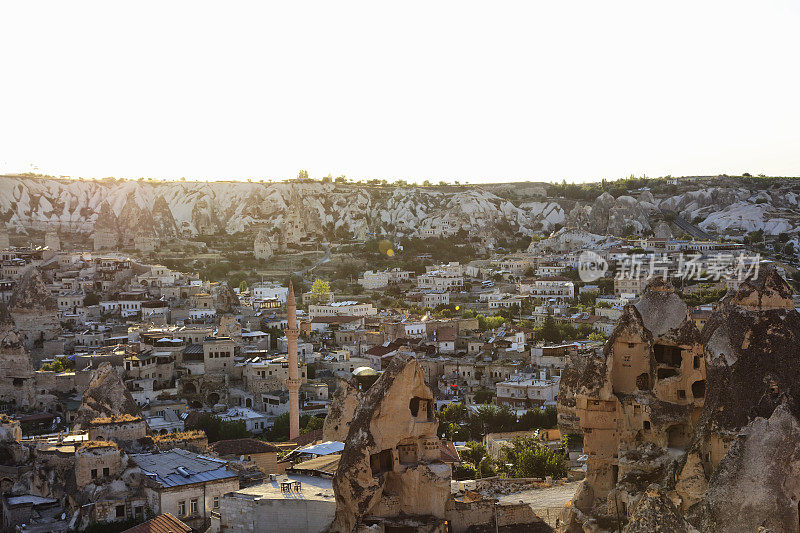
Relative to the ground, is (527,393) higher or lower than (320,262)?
lower

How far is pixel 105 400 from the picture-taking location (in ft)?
83.0

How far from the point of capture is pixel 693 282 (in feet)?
203

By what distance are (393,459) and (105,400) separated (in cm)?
1597

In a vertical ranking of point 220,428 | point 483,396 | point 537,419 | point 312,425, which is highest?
point 312,425

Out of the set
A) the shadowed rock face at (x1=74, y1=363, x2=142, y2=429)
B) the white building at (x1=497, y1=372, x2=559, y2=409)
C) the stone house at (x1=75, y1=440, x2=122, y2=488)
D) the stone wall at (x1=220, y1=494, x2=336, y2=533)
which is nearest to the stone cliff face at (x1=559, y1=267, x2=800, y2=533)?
the stone wall at (x1=220, y1=494, x2=336, y2=533)

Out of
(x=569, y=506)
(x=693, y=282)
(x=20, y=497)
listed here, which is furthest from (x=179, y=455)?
(x=693, y=282)

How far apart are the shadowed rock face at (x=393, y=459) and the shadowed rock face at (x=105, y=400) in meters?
14.5

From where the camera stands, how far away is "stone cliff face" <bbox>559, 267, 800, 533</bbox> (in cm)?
802

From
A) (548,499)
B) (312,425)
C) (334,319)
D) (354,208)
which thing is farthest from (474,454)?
(354,208)

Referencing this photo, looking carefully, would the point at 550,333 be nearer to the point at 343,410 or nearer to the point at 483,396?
the point at 483,396

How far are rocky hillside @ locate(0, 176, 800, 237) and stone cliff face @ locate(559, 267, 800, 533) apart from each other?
79.8 m

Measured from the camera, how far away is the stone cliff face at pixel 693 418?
8.02 m

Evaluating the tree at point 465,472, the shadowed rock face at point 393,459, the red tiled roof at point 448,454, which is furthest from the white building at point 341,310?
the shadowed rock face at point 393,459

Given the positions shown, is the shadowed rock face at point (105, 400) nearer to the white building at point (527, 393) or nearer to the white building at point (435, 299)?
the white building at point (527, 393)
